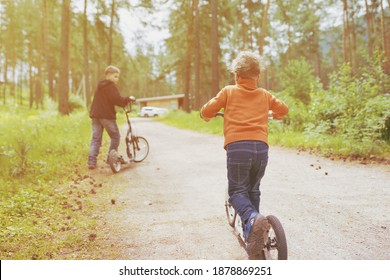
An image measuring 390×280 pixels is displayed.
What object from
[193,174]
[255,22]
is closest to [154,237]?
[193,174]

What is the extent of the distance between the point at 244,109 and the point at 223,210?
198cm

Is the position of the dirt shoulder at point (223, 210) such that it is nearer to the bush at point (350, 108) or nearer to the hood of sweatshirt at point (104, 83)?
the bush at point (350, 108)

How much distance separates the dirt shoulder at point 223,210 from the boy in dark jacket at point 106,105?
2.28 feet

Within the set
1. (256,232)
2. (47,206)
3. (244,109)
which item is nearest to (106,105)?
(47,206)

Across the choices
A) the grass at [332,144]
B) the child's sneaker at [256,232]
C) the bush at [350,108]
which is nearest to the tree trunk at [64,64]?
the grass at [332,144]

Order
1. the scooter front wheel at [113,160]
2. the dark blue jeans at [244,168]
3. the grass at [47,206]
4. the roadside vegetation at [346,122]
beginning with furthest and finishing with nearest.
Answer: the roadside vegetation at [346,122]
the scooter front wheel at [113,160]
the grass at [47,206]
the dark blue jeans at [244,168]

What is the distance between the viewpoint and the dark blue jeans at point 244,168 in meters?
2.93

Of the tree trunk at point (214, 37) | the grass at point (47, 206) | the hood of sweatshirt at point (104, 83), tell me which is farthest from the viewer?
the tree trunk at point (214, 37)

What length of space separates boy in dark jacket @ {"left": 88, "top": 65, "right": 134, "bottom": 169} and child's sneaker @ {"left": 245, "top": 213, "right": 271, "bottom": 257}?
4.75 m

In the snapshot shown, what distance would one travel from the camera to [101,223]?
421cm

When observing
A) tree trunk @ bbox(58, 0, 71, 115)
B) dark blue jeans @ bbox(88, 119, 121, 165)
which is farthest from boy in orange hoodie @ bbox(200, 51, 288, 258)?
tree trunk @ bbox(58, 0, 71, 115)

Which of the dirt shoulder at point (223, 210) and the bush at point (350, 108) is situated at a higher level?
the bush at point (350, 108)

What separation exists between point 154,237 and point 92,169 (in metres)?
4.07
